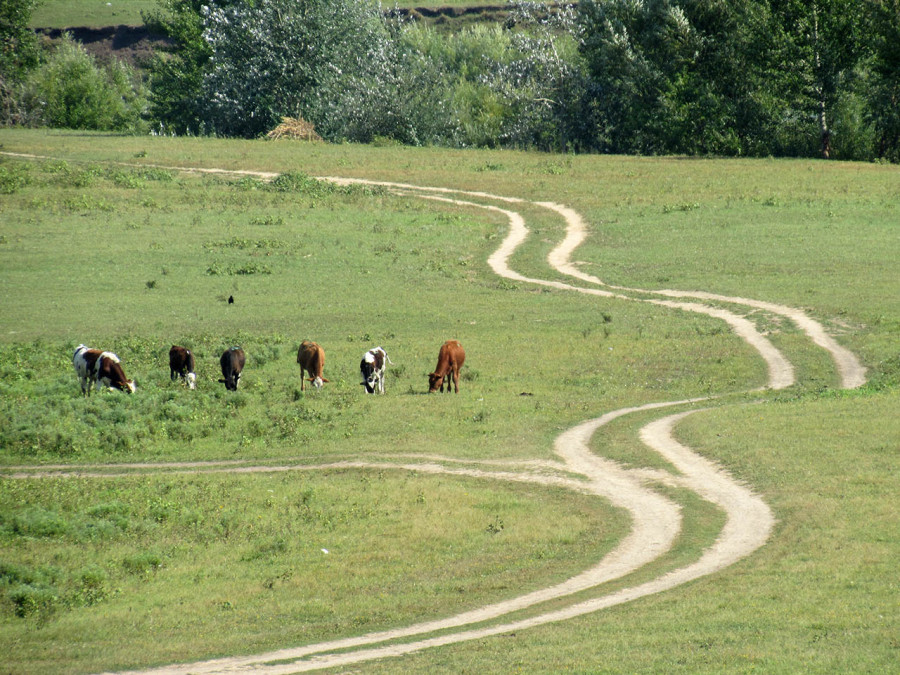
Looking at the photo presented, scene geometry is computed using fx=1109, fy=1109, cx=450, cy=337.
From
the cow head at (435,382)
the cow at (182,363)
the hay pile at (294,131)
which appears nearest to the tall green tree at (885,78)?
the hay pile at (294,131)

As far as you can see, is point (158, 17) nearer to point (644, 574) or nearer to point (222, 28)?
point (222, 28)

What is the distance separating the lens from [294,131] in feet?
303

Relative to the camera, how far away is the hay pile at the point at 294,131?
301ft

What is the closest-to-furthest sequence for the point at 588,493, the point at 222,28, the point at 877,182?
the point at 588,493, the point at 877,182, the point at 222,28

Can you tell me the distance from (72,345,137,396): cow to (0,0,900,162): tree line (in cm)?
6341

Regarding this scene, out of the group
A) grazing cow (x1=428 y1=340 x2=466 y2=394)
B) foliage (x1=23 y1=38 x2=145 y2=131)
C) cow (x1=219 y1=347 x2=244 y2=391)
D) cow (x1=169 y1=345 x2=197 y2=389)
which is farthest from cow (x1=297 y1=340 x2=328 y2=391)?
foliage (x1=23 y1=38 x2=145 y2=131)

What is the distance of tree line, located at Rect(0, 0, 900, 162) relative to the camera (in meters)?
80.7

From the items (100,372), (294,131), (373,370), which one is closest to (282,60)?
(294,131)

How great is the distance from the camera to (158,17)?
132m

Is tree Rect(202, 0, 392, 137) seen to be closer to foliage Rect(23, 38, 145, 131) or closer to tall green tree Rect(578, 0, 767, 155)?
tall green tree Rect(578, 0, 767, 155)

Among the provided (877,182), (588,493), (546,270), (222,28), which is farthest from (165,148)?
(588,493)

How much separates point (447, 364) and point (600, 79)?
225 feet

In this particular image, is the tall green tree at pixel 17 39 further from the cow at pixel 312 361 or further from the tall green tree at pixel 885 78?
the cow at pixel 312 361

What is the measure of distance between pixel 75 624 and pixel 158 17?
127384 mm
